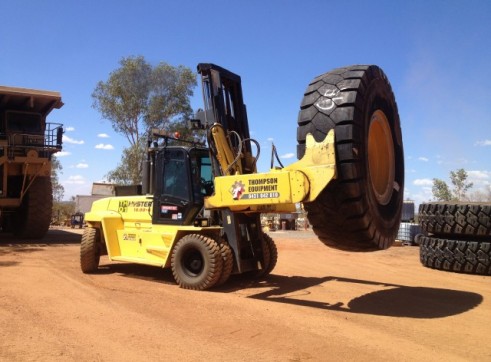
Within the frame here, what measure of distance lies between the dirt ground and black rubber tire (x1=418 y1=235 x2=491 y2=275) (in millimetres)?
255

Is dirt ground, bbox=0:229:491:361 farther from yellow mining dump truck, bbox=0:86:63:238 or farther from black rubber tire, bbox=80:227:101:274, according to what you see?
yellow mining dump truck, bbox=0:86:63:238

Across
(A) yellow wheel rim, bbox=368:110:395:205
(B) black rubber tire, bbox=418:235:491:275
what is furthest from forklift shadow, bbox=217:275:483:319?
(B) black rubber tire, bbox=418:235:491:275

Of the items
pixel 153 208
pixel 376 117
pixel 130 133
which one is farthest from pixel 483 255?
pixel 130 133

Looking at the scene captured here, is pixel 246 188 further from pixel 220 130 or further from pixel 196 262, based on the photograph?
pixel 196 262

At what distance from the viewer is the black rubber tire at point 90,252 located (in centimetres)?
920

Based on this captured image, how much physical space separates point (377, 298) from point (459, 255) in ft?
11.2

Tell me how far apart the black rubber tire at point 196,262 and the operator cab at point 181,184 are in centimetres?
52

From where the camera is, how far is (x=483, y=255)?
8.84m

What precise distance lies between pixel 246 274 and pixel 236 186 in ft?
9.96

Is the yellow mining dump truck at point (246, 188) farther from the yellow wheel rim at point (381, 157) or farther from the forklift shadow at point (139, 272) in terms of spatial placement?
the forklift shadow at point (139, 272)

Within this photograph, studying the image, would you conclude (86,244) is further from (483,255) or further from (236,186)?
(483,255)

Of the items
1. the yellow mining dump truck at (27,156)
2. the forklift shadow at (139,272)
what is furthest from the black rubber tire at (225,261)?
the yellow mining dump truck at (27,156)

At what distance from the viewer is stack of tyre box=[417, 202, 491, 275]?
29.3ft

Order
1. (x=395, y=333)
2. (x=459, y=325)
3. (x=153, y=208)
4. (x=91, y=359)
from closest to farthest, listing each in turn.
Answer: (x=91, y=359) < (x=395, y=333) < (x=459, y=325) < (x=153, y=208)
